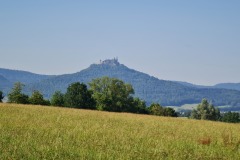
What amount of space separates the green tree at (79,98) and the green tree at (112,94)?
1.85 m

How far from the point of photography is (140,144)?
1412 cm

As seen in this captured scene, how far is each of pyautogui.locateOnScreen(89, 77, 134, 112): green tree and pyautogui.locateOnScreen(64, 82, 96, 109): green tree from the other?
1.85 metres

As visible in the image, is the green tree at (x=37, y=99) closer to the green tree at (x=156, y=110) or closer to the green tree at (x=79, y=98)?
the green tree at (x=79, y=98)

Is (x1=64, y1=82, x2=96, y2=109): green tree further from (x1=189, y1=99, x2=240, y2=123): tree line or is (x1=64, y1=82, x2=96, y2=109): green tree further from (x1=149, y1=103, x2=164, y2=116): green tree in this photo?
(x1=189, y1=99, x2=240, y2=123): tree line

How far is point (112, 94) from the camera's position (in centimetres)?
11381

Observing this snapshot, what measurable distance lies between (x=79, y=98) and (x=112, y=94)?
1702 centimetres

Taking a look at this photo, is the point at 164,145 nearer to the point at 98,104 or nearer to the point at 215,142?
the point at 215,142

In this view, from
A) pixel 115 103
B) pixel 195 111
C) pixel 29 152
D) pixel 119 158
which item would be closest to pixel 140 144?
pixel 119 158

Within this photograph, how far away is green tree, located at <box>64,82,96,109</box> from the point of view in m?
97.9

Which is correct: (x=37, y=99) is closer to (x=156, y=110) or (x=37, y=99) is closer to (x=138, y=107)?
(x=138, y=107)

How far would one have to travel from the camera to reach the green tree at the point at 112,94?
101m

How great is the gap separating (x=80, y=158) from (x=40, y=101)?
251 feet

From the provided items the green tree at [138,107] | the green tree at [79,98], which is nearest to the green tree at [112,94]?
the green tree at [138,107]

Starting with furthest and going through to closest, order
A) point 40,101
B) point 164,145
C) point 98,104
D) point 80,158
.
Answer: point 98,104 → point 40,101 → point 164,145 → point 80,158
